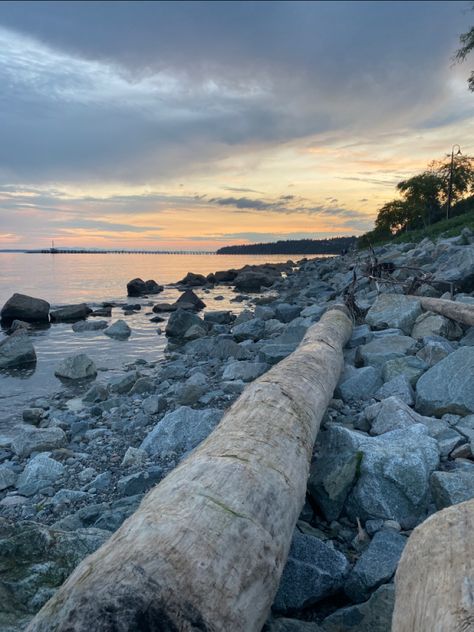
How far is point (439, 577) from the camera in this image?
1853 millimetres

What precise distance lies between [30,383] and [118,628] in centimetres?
1015

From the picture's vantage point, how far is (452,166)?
55.9m

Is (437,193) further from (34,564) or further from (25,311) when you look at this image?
(34,564)

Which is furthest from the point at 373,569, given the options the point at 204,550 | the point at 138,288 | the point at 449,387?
the point at 138,288

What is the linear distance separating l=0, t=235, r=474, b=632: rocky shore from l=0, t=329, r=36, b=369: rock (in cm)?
277

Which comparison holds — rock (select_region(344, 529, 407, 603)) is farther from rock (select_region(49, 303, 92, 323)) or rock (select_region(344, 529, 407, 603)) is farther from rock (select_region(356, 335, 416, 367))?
rock (select_region(49, 303, 92, 323))

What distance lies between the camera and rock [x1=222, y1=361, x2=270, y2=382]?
325 inches

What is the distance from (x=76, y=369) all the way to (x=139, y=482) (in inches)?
285

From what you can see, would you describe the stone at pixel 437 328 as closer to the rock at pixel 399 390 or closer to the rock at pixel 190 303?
the rock at pixel 399 390

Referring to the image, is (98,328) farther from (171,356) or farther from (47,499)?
(47,499)

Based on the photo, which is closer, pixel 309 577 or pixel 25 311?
pixel 309 577

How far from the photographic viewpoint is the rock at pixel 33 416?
7.93m

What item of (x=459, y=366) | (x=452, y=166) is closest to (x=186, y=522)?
(x=459, y=366)

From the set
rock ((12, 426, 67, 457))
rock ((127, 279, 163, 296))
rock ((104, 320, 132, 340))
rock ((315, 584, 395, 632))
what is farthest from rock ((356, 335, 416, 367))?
rock ((127, 279, 163, 296))
